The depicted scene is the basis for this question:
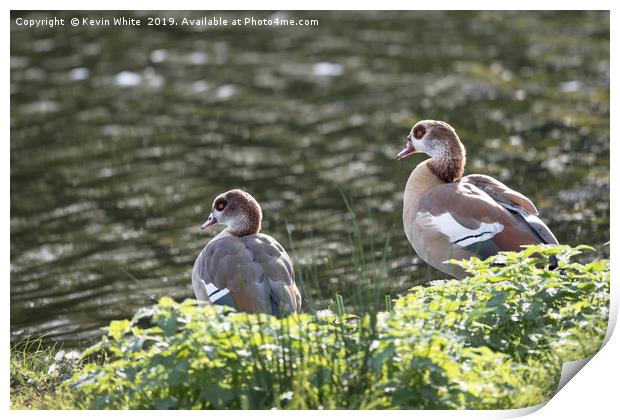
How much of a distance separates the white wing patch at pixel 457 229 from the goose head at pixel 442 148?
0.41m

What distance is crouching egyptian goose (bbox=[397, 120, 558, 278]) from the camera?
6789 millimetres

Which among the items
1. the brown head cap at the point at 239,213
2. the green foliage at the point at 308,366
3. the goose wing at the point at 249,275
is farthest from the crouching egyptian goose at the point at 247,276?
the green foliage at the point at 308,366

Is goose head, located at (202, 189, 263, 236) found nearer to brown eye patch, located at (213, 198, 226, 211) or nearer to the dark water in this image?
brown eye patch, located at (213, 198, 226, 211)

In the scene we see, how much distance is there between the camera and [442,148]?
7391 millimetres

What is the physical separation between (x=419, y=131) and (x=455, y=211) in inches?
28.1

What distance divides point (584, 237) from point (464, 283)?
2.66 m

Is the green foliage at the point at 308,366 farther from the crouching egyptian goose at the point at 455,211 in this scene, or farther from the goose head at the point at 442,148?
the goose head at the point at 442,148

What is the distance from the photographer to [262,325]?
193 inches

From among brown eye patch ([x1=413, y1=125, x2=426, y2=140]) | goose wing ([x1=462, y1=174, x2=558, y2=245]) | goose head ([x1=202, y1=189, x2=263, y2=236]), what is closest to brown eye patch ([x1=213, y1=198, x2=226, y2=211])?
goose head ([x1=202, y1=189, x2=263, y2=236])

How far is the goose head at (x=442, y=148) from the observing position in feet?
24.2

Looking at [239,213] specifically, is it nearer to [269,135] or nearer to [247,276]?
[247,276]

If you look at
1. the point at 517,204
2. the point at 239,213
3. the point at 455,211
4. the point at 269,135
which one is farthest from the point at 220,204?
the point at 269,135

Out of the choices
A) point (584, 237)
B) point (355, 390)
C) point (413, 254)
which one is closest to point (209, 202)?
point (413, 254)
